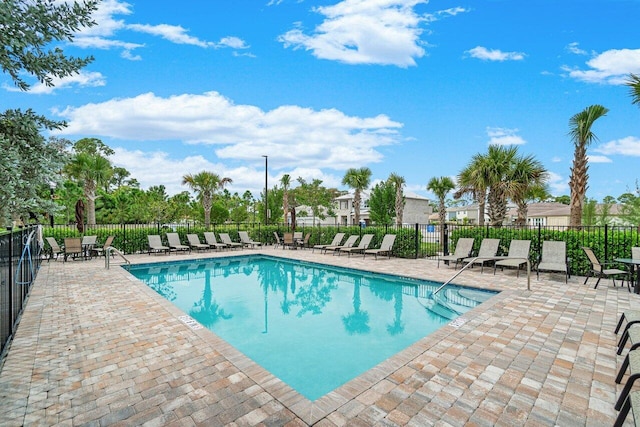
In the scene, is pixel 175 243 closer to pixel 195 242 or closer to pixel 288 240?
pixel 195 242

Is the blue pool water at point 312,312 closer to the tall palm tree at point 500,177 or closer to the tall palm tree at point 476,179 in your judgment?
the tall palm tree at point 476,179

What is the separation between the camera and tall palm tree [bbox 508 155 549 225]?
13297 mm

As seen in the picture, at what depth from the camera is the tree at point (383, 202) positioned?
33750mm

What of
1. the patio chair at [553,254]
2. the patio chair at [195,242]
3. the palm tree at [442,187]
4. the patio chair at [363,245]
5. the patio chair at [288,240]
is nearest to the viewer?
the patio chair at [553,254]

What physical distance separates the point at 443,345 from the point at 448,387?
3.74 ft

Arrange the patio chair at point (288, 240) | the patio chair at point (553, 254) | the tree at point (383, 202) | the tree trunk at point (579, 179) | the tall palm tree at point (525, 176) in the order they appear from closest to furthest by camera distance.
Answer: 1. the patio chair at point (553, 254)
2. the tree trunk at point (579, 179)
3. the tall palm tree at point (525, 176)
4. the patio chair at point (288, 240)
5. the tree at point (383, 202)

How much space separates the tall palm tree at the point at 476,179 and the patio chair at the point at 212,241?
11740 millimetres

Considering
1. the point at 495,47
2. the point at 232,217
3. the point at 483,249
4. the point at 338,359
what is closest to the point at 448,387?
the point at 338,359

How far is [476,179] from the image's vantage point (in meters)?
14.0

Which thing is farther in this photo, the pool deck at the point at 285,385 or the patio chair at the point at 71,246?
the patio chair at the point at 71,246

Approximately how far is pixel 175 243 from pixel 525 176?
50.6 feet

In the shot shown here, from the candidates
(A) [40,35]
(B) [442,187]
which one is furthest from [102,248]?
(B) [442,187]

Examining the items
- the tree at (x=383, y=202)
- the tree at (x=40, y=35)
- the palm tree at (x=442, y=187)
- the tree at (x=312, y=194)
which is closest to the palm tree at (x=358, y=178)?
the tree at (x=383, y=202)

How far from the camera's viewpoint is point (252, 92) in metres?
18.9
